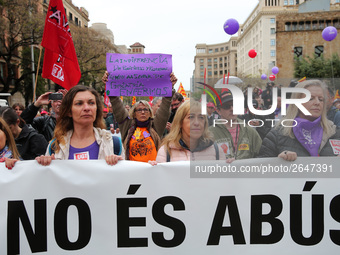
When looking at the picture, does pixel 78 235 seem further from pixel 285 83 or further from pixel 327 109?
pixel 327 109

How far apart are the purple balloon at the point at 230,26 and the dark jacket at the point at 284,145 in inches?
488

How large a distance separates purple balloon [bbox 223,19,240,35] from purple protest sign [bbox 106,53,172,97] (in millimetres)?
11074

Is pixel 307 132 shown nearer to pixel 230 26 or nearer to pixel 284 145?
pixel 284 145

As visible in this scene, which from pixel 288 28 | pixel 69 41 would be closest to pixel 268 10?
pixel 288 28

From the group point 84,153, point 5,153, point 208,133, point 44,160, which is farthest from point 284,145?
point 5,153

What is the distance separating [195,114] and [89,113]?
2.74 ft

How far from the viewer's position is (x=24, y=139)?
347 centimetres

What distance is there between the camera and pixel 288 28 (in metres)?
46.7

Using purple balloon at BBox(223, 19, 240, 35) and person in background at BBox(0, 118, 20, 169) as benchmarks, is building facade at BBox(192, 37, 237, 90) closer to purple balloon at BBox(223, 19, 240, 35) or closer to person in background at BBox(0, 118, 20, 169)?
purple balloon at BBox(223, 19, 240, 35)

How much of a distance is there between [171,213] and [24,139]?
5.87 ft

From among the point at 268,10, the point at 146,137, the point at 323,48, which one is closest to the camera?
the point at 146,137

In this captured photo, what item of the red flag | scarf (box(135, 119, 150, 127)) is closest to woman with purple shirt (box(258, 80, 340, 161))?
scarf (box(135, 119, 150, 127))

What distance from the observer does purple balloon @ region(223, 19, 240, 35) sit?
14188 millimetres

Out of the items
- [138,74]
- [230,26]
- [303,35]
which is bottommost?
[138,74]
